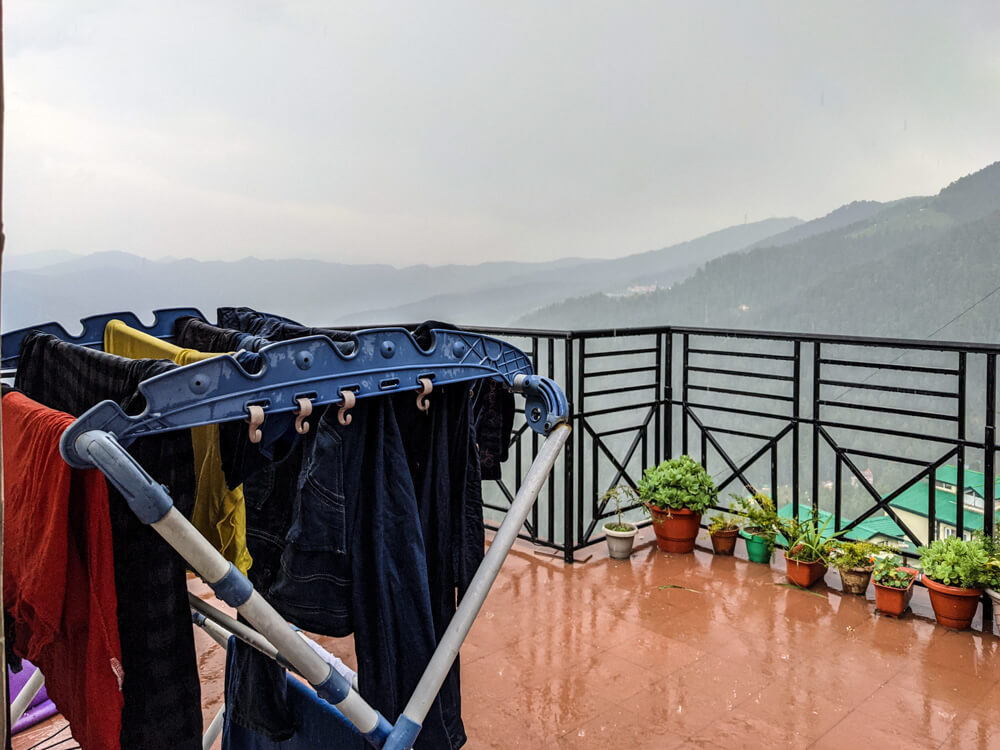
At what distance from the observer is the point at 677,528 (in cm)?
370

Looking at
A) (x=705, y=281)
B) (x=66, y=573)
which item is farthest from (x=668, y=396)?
(x=705, y=281)

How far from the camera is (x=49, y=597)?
3.26ft

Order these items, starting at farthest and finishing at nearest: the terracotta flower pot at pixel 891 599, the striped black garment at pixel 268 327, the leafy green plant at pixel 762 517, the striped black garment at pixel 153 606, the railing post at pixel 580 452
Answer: the railing post at pixel 580 452 < the leafy green plant at pixel 762 517 < the terracotta flower pot at pixel 891 599 < the striped black garment at pixel 268 327 < the striped black garment at pixel 153 606

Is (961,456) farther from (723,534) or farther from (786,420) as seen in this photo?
(723,534)

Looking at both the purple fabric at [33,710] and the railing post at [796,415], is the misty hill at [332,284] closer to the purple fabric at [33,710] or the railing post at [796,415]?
the purple fabric at [33,710]

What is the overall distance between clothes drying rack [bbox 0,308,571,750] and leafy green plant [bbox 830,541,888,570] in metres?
2.17

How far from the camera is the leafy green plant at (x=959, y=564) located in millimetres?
2855

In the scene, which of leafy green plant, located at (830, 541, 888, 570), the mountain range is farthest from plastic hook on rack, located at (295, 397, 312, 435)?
the mountain range

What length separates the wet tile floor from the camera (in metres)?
2.24

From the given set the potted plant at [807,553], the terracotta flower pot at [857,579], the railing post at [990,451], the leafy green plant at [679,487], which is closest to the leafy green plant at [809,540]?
the potted plant at [807,553]

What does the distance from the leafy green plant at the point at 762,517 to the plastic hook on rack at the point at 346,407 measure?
8.99 feet

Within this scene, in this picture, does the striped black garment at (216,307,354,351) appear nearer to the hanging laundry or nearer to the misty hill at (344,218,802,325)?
the hanging laundry

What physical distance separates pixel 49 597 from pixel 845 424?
10.7 ft

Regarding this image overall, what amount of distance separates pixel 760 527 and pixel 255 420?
2961mm
